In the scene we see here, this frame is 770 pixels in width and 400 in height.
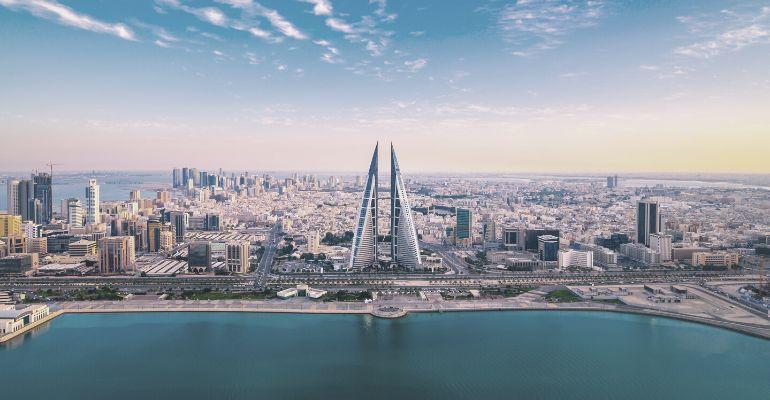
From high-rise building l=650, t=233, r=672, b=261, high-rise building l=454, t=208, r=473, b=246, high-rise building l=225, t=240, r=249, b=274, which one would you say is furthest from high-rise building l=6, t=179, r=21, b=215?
high-rise building l=650, t=233, r=672, b=261

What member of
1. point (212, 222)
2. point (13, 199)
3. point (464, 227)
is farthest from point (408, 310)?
point (13, 199)

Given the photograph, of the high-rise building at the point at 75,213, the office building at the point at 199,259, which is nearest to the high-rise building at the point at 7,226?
the high-rise building at the point at 75,213

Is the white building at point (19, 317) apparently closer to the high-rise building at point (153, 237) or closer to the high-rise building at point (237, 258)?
the high-rise building at point (237, 258)

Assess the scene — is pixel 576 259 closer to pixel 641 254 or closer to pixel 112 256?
pixel 641 254

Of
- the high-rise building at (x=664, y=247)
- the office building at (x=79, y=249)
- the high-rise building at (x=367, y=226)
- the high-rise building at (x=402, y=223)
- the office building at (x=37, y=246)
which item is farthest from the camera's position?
the office building at (x=37, y=246)

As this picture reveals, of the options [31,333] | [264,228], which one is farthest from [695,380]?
[264,228]

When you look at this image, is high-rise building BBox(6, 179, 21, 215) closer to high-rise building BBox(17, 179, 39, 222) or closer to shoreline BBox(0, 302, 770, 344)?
high-rise building BBox(17, 179, 39, 222)
